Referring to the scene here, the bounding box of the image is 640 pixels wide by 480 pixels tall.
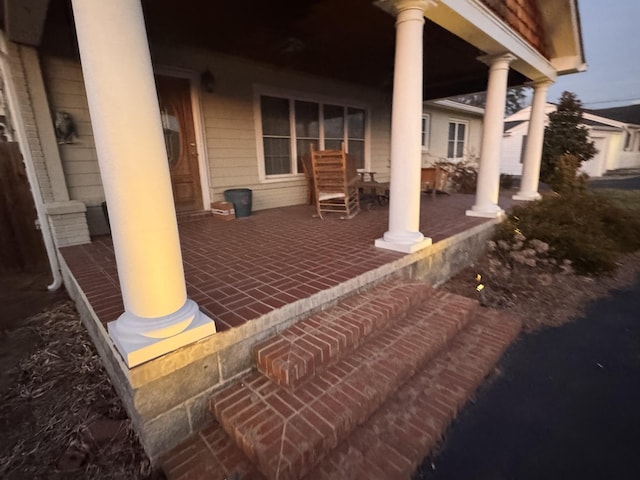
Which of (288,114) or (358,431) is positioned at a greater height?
(288,114)

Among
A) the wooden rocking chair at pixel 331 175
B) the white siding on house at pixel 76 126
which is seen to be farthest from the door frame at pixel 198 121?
the wooden rocking chair at pixel 331 175

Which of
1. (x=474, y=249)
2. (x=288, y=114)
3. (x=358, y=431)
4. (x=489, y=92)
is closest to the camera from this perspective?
(x=358, y=431)

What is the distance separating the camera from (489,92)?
14.6 ft

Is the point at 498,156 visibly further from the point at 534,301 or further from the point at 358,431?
the point at 358,431

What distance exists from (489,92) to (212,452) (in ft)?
17.0

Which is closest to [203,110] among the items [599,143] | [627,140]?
[599,143]

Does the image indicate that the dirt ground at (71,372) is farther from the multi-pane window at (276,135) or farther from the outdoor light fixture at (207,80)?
the multi-pane window at (276,135)

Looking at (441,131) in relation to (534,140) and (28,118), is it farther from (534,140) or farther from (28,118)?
(28,118)

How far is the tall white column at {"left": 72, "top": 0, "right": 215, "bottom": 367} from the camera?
1.29m

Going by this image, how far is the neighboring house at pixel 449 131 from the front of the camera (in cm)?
931

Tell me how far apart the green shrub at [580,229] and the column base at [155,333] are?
4.09 m

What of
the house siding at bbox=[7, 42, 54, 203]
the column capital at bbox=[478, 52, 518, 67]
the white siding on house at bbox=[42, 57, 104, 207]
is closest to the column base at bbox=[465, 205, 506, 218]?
the column capital at bbox=[478, 52, 518, 67]

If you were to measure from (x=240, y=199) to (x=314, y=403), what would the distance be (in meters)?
3.79

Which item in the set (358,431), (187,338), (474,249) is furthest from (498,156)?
(187,338)
